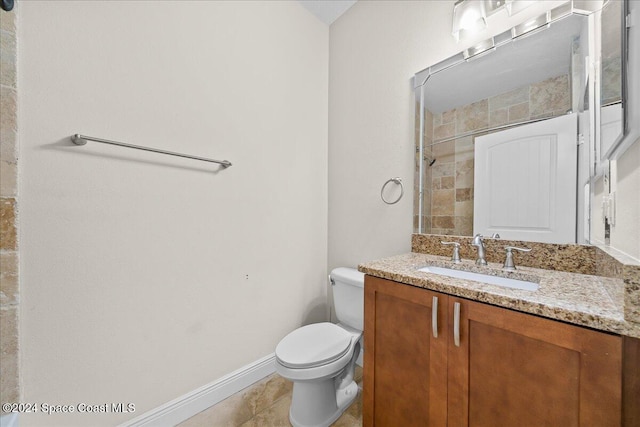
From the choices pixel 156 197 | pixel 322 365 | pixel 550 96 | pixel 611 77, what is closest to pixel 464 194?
pixel 550 96

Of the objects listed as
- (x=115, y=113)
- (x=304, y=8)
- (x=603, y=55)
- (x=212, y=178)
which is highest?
(x=304, y=8)

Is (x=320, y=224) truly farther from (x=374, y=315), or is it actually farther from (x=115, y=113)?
(x=115, y=113)

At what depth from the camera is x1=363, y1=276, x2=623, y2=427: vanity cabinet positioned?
1.83 ft

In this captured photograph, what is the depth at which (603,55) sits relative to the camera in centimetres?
83

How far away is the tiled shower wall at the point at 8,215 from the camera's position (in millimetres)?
840

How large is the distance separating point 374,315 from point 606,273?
0.75 meters

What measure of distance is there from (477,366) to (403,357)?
0.83 feet

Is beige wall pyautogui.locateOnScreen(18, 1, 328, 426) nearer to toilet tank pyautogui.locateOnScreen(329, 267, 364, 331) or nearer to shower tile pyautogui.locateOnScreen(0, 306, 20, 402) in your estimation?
shower tile pyautogui.locateOnScreen(0, 306, 20, 402)

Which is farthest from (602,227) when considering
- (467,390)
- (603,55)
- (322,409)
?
(322,409)

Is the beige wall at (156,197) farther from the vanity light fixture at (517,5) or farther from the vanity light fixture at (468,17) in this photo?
the vanity light fixture at (517,5)

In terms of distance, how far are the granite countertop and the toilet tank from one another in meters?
0.44

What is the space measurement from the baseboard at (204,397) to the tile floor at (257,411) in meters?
0.03

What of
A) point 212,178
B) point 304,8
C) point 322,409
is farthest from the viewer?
point 304,8

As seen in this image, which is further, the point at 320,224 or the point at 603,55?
the point at 320,224
